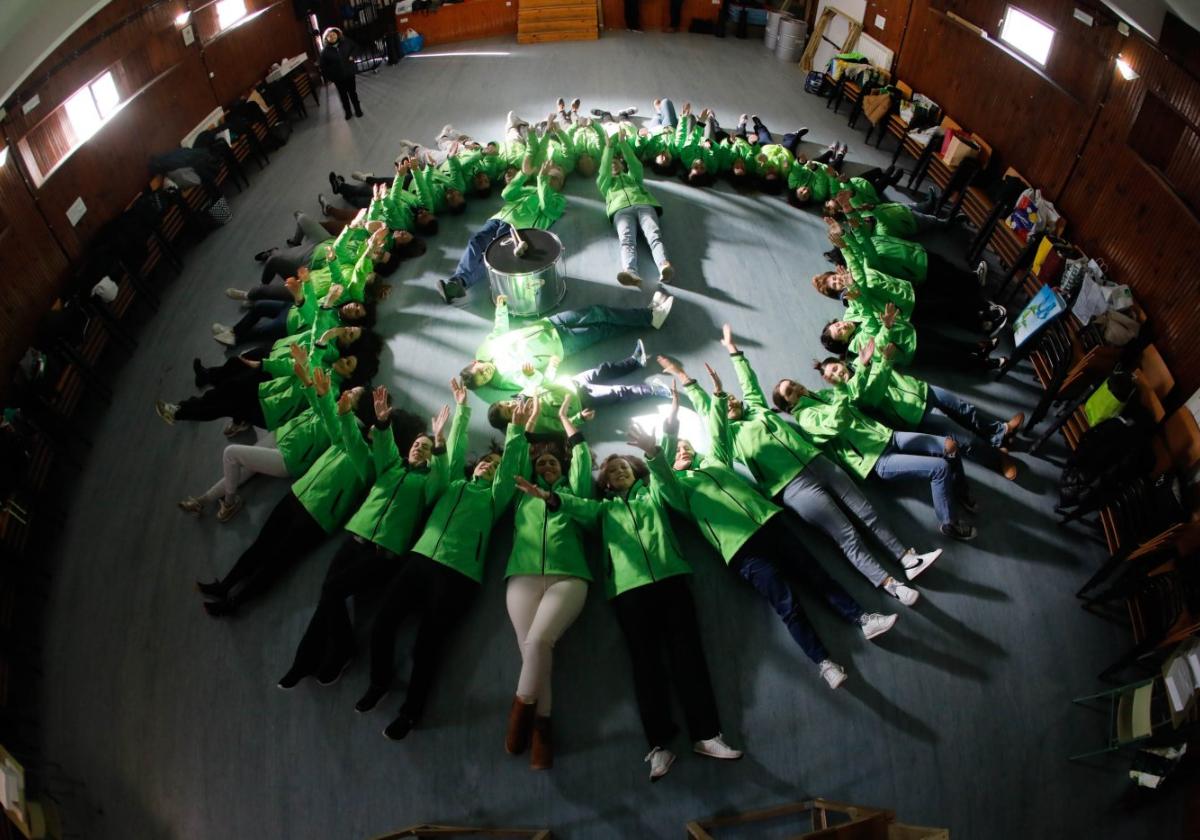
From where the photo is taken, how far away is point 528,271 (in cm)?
583

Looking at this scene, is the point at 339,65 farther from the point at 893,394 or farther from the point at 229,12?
the point at 893,394

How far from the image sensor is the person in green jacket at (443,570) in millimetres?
3664

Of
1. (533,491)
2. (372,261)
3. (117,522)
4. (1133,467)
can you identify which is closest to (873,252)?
(1133,467)

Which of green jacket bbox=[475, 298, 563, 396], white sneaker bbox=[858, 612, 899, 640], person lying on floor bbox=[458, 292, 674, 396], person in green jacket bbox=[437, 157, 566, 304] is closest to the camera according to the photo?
white sneaker bbox=[858, 612, 899, 640]

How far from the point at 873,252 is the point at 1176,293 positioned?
2.22 meters

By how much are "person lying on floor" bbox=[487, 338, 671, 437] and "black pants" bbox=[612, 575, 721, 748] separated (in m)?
1.45

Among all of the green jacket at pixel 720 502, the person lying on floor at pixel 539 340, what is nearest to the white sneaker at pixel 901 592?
the green jacket at pixel 720 502

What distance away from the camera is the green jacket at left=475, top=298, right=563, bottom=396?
5.22 metres

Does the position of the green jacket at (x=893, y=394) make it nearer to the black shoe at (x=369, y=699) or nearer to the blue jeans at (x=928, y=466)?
the blue jeans at (x=928, y=466)

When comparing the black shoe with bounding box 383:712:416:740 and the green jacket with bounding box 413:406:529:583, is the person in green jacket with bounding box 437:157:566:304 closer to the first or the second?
the green jacket with bounding box 413:406:529:583

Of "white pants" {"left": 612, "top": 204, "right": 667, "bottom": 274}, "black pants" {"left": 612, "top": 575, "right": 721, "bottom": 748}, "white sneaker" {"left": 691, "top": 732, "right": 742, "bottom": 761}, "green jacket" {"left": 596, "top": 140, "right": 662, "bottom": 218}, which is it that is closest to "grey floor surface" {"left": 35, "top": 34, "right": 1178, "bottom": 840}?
"white sneaker" {"left": 691, "top": 732, "right": 742, "bottom": 761}

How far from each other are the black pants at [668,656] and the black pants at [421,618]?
974mm

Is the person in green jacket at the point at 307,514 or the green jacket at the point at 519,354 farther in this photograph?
the green jacket at the point at 519,354

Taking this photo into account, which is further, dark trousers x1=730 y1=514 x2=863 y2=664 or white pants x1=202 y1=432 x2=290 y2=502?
white pants x1=202 y1=432 x2=290 y2=502
